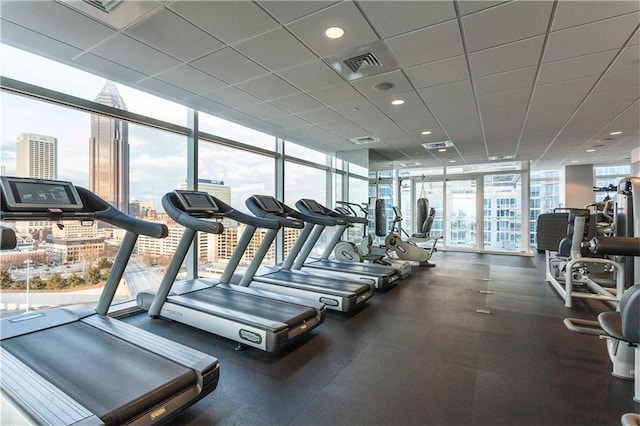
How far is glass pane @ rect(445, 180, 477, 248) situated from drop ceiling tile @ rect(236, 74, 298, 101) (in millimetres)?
8024

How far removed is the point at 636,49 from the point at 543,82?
2.56 ft

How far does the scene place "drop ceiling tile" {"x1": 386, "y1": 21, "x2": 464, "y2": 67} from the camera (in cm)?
253

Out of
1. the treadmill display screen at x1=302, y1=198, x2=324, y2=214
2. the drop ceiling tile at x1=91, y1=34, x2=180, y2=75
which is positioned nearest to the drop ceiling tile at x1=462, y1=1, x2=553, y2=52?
the drop ceiling tile at x1=91, y1=34, x2=180, y2=75

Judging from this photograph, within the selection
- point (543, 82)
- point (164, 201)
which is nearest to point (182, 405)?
point (164, 201)

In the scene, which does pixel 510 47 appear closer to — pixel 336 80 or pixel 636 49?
pixel 636 49

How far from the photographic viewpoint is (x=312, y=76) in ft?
11.2

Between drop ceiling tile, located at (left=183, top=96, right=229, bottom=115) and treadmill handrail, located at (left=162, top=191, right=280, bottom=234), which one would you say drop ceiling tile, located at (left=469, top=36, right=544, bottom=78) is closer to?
treadmill handrail, located at (left=162, top=191, right=280, bottom=234)

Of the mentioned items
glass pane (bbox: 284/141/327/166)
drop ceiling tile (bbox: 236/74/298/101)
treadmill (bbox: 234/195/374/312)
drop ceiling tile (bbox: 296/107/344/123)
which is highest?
drop ceiling tile (bbox: 296/107/344/123)

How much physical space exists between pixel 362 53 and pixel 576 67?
2234mm

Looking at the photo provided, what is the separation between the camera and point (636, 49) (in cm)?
280

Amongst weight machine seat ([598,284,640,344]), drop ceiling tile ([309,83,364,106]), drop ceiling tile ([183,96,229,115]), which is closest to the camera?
weight machine seat ([598,284,640,344])

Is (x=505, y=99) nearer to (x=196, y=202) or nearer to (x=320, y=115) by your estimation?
(x=320, y=115)

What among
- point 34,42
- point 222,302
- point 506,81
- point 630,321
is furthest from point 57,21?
point 630,321

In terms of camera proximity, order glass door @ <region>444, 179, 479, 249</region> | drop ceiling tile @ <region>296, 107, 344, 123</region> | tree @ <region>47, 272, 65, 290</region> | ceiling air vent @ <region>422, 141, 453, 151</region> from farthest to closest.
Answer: glass door @ <region>444, 179, 479, 249</region> → ceiling air vent @ <region>422, 141, 453, 151</region> → drop ceiling tile @ <region>296, 107, 344, 123</region> → tree @ <region>47, 272, 65, 290</region>
